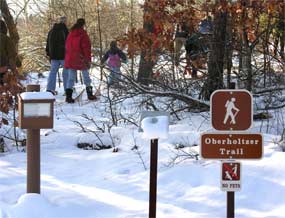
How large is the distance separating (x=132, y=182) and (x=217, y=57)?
230 cm

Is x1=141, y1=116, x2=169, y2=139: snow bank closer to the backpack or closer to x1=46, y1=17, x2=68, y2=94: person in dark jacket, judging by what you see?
x1=46, y1=17, x2=68, y2=94: person in dark jacket

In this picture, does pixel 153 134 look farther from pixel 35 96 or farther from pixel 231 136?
pixel 35 96

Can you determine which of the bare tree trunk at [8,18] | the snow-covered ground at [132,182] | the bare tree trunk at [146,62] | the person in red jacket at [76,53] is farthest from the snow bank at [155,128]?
the bare tree trunk at [8,18]

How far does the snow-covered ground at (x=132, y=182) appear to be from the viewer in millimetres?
4816

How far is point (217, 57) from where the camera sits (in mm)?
7258

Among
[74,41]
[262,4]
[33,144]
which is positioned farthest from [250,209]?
[74,41]

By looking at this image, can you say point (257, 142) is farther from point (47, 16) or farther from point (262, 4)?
point (47, 16)

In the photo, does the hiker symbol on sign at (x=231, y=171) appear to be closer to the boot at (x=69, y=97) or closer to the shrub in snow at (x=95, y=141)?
the shrub in snow at (x=95, y=141)

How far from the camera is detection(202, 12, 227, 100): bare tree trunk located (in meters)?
7.07

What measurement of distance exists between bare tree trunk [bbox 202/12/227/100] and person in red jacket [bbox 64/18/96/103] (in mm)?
3909

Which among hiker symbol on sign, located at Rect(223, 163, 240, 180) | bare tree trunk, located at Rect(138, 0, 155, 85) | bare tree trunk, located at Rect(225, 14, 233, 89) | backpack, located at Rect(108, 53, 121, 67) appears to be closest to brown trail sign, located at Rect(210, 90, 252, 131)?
hiker symbol on sign, located at Rect(223, 163, 240, 180)

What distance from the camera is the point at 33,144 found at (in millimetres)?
5012

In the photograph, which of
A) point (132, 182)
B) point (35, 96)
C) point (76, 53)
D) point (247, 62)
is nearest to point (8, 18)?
point (76, 53)

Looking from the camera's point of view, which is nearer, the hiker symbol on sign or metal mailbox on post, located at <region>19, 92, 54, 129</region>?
the hiker symbol on sign
